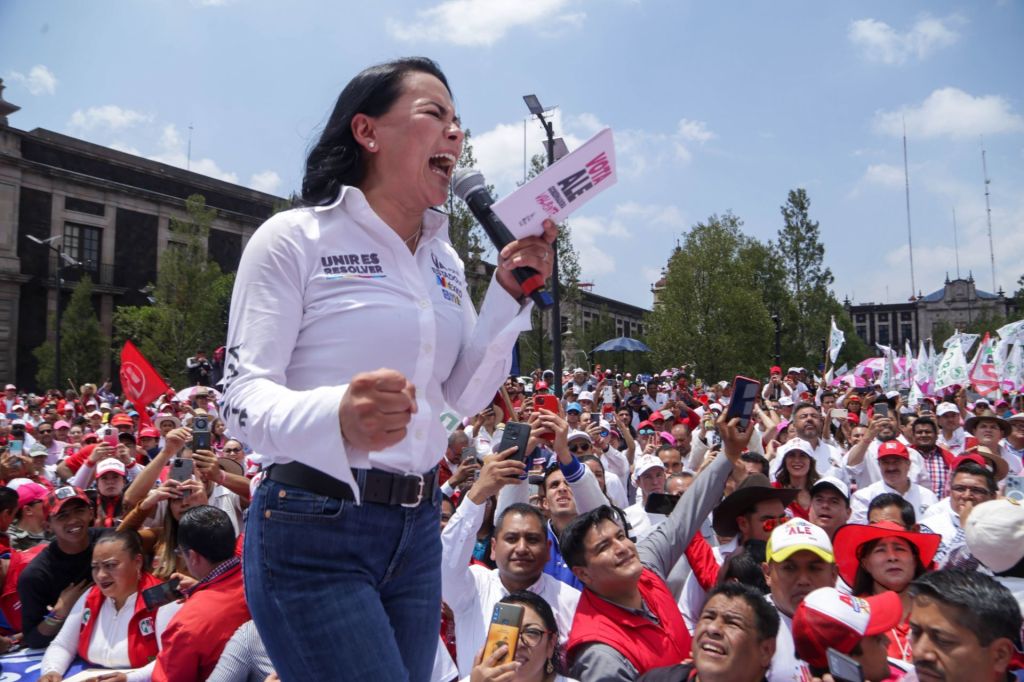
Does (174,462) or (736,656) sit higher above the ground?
(174,462)

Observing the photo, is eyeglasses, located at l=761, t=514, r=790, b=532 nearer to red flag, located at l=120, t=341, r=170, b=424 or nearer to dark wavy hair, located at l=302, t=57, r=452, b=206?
dark wavy hair, located at l=302, t=57, r=452, b=206

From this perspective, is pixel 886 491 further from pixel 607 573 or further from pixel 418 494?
pixel 418 494

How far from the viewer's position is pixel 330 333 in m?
1.70

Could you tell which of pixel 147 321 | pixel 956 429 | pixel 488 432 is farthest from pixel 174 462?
pixel 147 321

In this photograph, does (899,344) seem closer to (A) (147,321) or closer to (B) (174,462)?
(A) (147,321)

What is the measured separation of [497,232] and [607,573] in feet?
8.94

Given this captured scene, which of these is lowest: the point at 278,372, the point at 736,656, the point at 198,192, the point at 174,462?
the point at 736,656

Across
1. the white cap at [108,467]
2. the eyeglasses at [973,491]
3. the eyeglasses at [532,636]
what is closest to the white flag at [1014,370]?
the eyeglasses at [973,491]

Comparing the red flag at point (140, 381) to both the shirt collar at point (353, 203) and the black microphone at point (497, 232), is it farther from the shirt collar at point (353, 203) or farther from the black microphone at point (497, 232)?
the shirt collar at point (353, 203)

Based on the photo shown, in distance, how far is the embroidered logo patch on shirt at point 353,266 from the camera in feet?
5.72

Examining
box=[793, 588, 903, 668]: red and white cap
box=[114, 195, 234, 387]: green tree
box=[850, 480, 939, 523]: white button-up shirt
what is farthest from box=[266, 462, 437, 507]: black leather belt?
box=[114, 195, 234, 387]: green tree

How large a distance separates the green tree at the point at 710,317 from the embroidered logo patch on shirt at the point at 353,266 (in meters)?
39.0

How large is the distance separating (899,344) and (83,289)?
126 metres

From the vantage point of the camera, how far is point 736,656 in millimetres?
3322
